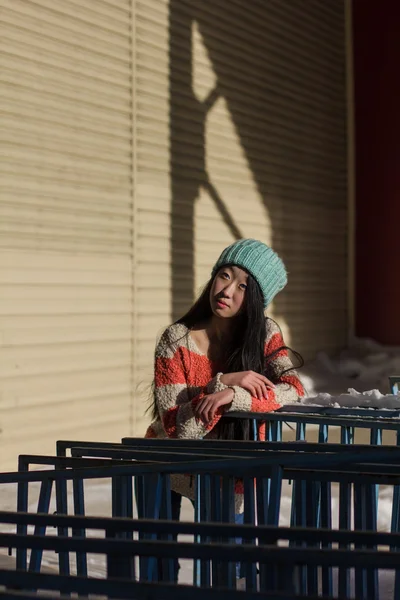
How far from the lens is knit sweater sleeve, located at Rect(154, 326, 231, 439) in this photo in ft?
10.0

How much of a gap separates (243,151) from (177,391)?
5539mm

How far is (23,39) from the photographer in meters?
6.18

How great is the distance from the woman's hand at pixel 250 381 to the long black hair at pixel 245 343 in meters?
0.09

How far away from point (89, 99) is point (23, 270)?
4.34 feet

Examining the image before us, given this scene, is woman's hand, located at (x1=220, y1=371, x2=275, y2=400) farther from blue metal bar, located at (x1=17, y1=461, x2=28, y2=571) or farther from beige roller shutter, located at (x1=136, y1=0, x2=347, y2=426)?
beige roller shutter, located at (x1=136, y1=0, x2=347, y2=426)

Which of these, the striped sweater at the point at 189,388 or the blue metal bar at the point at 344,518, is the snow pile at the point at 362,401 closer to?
the striped sweater at the point at 189,388

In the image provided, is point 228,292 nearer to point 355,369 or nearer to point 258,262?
point 258,262

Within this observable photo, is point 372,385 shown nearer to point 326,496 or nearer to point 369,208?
point 369,208

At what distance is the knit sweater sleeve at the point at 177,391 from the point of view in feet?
10.0

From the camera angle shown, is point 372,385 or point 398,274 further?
point 398,274

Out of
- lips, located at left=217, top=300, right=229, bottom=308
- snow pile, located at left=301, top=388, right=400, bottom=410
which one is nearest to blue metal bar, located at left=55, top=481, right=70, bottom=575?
snow pile, located at left=301, top=388, right=400, bottom=410

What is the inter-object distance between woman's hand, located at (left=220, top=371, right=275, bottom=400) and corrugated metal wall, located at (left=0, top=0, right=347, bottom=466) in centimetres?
314

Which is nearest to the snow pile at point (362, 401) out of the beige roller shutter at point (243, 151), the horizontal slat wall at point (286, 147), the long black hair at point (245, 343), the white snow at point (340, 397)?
the white snow at point (340, 397)

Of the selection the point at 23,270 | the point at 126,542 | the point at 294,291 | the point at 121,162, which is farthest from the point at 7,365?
the point at 126,542
